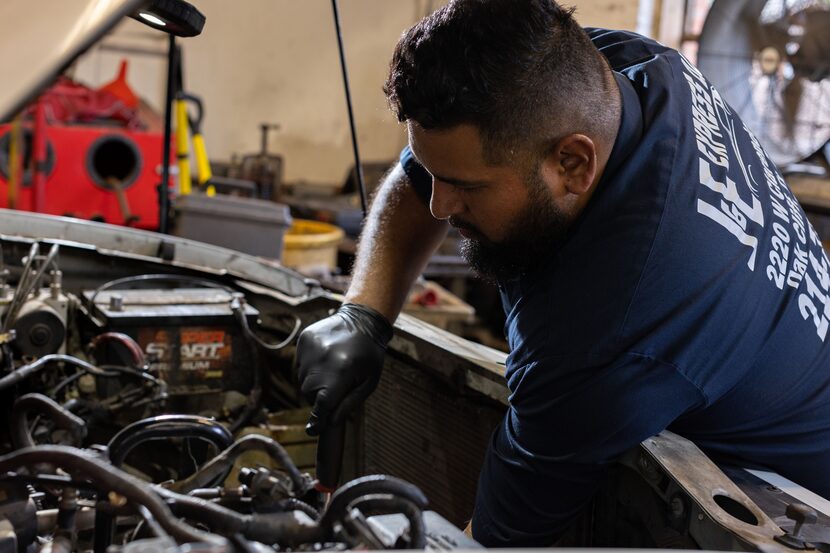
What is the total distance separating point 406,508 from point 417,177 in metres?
0.81

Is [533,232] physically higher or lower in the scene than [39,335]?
higher

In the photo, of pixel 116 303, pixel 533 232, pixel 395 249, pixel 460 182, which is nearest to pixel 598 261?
pixel 533 232

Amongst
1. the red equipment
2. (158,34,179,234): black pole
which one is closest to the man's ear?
(158,34,179,234): black pole

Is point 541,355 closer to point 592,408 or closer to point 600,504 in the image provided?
point 592,408

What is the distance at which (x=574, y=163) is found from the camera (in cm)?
116

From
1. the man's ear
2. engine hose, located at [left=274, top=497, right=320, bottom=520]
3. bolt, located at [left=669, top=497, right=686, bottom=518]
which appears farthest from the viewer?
the man's ear

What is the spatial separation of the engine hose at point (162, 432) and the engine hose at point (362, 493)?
0.30m

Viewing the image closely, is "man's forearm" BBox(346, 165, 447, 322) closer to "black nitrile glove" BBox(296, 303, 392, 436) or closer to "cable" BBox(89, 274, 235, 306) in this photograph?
"black nitrile glove" BBox(296, 303, 392, 436)

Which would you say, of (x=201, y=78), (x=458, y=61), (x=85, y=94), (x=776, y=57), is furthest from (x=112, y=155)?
(x=458, y=61)

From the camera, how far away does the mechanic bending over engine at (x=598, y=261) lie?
1.07m

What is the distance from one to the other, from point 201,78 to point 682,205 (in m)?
6.20

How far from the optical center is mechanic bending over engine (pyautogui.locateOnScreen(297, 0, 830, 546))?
1074mm

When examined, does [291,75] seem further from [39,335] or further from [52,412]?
[52,412]

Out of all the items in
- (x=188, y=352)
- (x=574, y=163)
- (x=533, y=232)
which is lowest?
(x=188, y=352)
